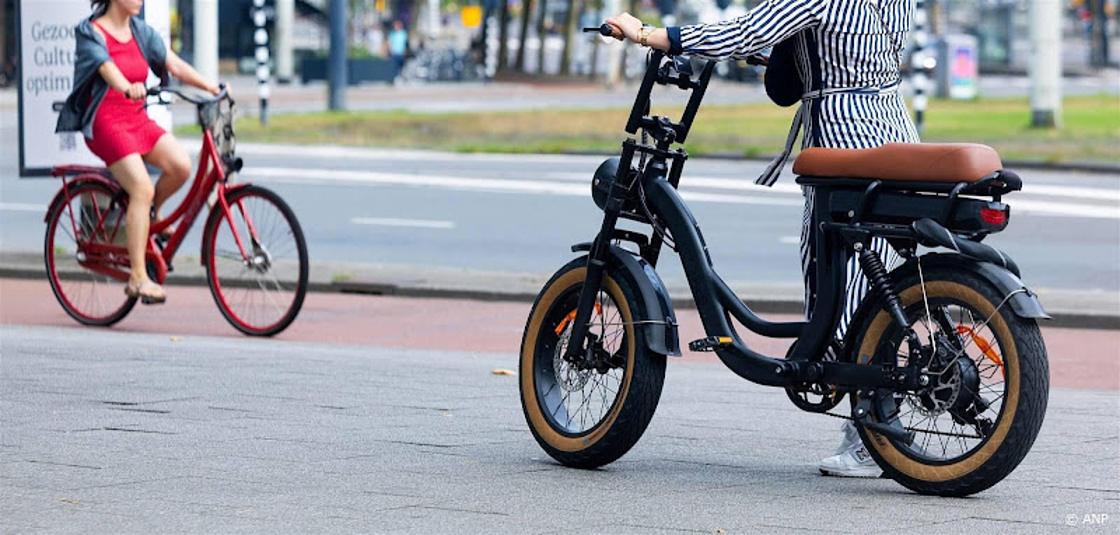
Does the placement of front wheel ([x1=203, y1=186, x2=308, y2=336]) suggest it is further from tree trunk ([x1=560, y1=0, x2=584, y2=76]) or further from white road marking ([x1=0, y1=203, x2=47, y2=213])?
tree trunk ([x1=560, y1=0, x2=584, y2=76])

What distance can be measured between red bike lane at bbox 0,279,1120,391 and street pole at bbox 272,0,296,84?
35.7 meters

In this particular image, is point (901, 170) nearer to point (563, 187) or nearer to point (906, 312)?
point (906, 312)

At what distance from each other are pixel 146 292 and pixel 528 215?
7483 millimetres

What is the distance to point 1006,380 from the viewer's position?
549 centimetres

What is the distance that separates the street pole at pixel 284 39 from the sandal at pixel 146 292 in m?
37.5

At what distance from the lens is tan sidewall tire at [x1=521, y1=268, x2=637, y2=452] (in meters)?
6.13

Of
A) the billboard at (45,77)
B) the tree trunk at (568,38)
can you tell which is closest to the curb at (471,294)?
the billboard at (45,77)

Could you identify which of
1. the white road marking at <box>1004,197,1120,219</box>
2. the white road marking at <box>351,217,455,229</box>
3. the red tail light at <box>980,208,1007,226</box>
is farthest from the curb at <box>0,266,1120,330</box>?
the white road marking at <box>1004,197,1120,219</box>

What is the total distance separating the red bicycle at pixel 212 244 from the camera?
32.7 feet

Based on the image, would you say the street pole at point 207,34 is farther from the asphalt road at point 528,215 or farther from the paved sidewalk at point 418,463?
the paved sidewalk at point 418,463

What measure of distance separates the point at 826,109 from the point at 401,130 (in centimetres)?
2581

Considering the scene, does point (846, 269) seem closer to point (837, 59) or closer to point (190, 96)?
point (837, 59)

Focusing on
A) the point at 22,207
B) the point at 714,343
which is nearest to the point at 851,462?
the point at 714,343

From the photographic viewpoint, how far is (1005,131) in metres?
29.1
